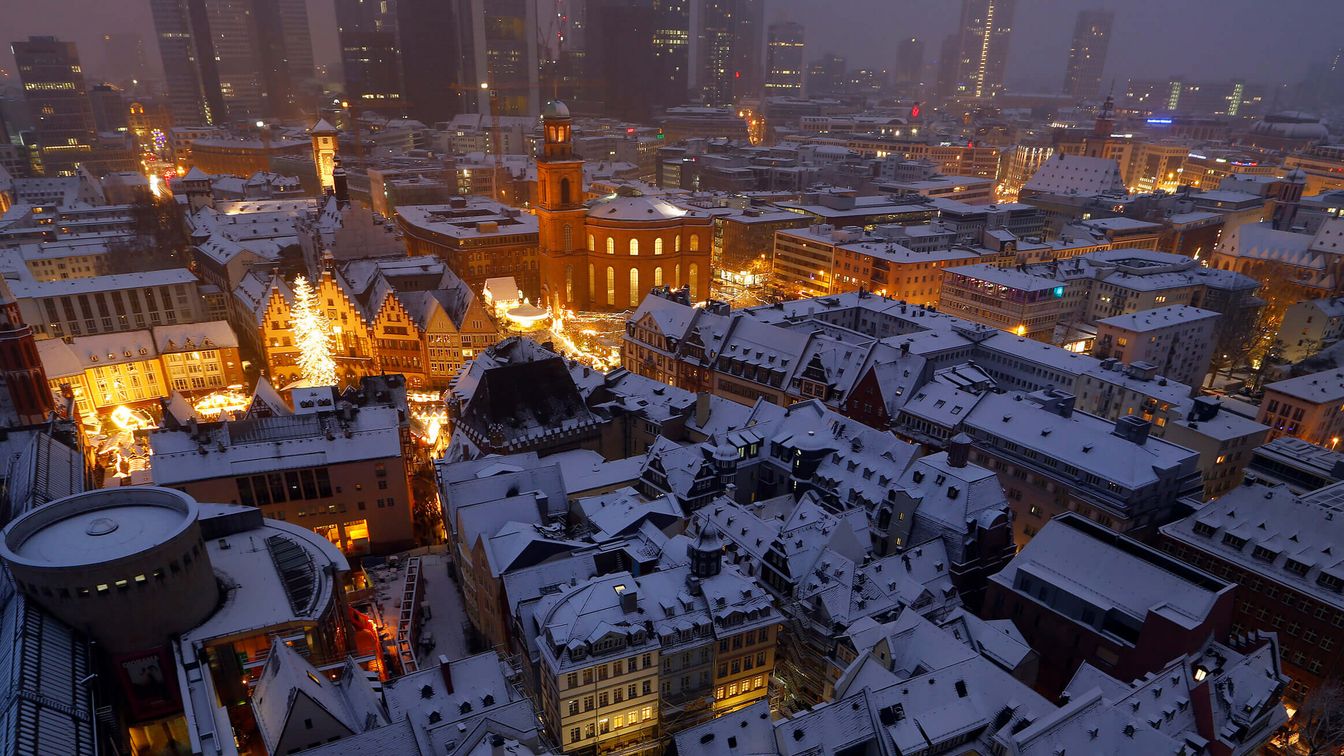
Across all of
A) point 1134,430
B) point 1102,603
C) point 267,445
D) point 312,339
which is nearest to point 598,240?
point 312,339

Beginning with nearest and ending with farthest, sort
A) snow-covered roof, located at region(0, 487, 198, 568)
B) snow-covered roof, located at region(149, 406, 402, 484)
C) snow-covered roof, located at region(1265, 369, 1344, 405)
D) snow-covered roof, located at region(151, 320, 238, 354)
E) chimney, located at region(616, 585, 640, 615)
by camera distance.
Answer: snow-covered roof, located at region(0, 487, 198, 568) < chimney, located at region(616, 585, 640, 615) < snow-covered roof, located at region(149, 406, 402, 484) < snow-covered roof, located at region(1265, 369, 1344, 405) < snow-covered roof, located at region(151, 320, 238, 354)

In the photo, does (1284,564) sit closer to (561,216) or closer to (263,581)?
(263,581)

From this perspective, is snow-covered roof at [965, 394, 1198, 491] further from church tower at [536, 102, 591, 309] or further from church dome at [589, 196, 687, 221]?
church tower at [536, 102, 591, 309]

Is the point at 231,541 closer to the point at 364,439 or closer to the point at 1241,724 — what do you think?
the point at 364,439

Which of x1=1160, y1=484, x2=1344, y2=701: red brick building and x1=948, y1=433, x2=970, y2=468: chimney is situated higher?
x1=948, y1=433, x2=970, y2=468: chimney

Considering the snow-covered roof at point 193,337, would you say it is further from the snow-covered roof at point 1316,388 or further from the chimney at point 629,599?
the snow-covered roof at point 1316,388

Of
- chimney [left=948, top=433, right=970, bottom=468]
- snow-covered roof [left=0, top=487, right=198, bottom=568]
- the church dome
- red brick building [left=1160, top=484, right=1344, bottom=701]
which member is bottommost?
red brick building [left=1160, top=484, right=1344, bottom=701]

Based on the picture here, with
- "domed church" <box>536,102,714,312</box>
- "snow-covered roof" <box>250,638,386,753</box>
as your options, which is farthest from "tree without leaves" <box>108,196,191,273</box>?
"snow-covered roof" <box>250,638,386,753</box>
